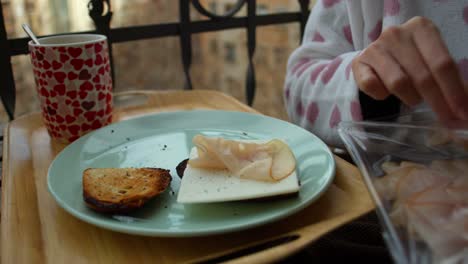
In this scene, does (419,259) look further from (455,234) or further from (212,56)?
(212,56)

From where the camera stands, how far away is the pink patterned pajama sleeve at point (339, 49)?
626 mm

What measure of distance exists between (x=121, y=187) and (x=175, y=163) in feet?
0.34

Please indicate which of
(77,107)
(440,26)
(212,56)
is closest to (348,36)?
(440,26)

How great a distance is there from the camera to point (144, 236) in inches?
14.6

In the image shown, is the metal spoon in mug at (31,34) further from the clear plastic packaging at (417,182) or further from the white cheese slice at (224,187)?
the clear plastic packaging at (417,182)

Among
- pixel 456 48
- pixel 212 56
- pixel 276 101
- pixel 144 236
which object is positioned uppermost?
pixel 456 48

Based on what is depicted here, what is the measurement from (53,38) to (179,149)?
274 mm

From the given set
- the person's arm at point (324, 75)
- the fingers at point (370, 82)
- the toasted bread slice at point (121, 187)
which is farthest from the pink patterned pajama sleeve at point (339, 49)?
the toasted bread slice at point (121, 187)

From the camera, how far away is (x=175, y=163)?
505 mm

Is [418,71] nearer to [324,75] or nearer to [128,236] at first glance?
[324,75]

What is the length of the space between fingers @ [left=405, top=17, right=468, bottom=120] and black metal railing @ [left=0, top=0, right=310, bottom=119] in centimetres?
48

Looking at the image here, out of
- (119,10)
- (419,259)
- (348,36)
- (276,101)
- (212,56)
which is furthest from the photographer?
(212,56)

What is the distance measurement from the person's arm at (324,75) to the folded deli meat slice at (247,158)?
0.21 metres

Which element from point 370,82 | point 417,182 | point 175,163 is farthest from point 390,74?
point 175,163
